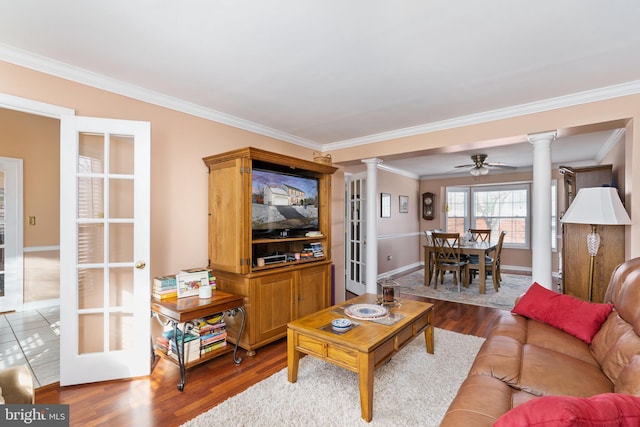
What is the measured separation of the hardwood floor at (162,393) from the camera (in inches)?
Result: 76.4

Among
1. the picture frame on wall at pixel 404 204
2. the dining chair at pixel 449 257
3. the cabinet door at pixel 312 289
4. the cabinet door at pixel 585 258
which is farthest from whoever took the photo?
the picture frame on wall at pixel 404 204

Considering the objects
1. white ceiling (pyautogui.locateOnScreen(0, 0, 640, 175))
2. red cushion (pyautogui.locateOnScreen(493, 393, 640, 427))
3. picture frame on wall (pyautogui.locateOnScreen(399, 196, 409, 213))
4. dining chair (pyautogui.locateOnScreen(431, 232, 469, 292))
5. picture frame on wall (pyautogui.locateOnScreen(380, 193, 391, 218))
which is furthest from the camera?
picture frame on wall (pyautogui.locateOnScreen(399, 196, 409, 213))

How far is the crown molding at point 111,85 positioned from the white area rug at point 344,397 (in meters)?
2.59

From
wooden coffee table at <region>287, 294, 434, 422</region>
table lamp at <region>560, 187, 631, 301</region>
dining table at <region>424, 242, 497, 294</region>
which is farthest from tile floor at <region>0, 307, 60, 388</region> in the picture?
dining table at <region>424, 242, 497, 294</region>

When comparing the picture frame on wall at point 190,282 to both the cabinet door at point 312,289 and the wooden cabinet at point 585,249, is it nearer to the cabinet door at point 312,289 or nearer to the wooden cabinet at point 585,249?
the cabinet door at point 312,289

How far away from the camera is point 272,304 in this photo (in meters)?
3.04

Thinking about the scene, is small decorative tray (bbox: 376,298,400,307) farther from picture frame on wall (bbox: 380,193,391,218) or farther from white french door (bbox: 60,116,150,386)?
picture frame on wall (bbox: 380,193,391,218)

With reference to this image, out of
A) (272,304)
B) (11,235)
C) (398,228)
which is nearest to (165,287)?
(272,304)

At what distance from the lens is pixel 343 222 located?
4.94m

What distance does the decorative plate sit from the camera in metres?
2.35

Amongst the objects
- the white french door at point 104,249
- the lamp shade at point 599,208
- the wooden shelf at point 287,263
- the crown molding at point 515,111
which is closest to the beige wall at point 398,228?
the crown molding at point 515,111

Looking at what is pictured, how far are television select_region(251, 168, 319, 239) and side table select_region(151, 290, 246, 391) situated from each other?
29.0 inches

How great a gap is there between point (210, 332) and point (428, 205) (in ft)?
21.7

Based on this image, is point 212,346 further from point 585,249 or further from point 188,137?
point 585,249
